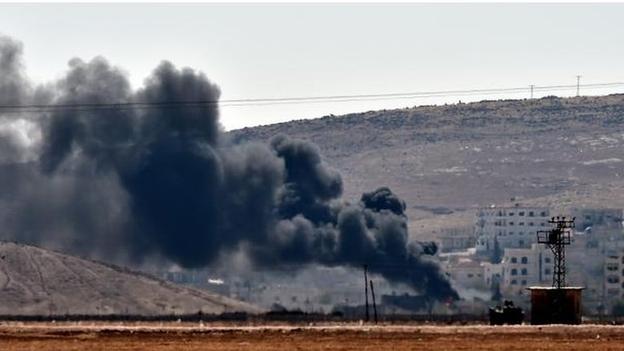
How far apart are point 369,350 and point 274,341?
1197 cm

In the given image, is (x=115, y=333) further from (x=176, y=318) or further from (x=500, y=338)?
(x=176, y=318)

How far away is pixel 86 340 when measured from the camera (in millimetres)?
103188

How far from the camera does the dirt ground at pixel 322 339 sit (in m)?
94.0

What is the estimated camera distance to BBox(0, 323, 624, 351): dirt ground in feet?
308

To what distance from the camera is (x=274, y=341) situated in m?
102

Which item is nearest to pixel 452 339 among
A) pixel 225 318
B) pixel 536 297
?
pixel 536 297

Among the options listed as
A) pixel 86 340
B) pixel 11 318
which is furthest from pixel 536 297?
pixel 11 318

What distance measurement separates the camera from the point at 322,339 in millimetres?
103250

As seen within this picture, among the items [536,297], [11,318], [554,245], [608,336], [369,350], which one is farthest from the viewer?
[11,318]

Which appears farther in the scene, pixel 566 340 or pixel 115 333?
pixel 115 333

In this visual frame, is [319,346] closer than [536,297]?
Yes

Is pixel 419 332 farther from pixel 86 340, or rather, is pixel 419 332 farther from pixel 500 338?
pixel 86 340

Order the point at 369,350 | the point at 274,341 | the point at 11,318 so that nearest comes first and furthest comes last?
the point at 369,350 < the point at 274,341 < the point at 11,318

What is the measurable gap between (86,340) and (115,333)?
441 inches
